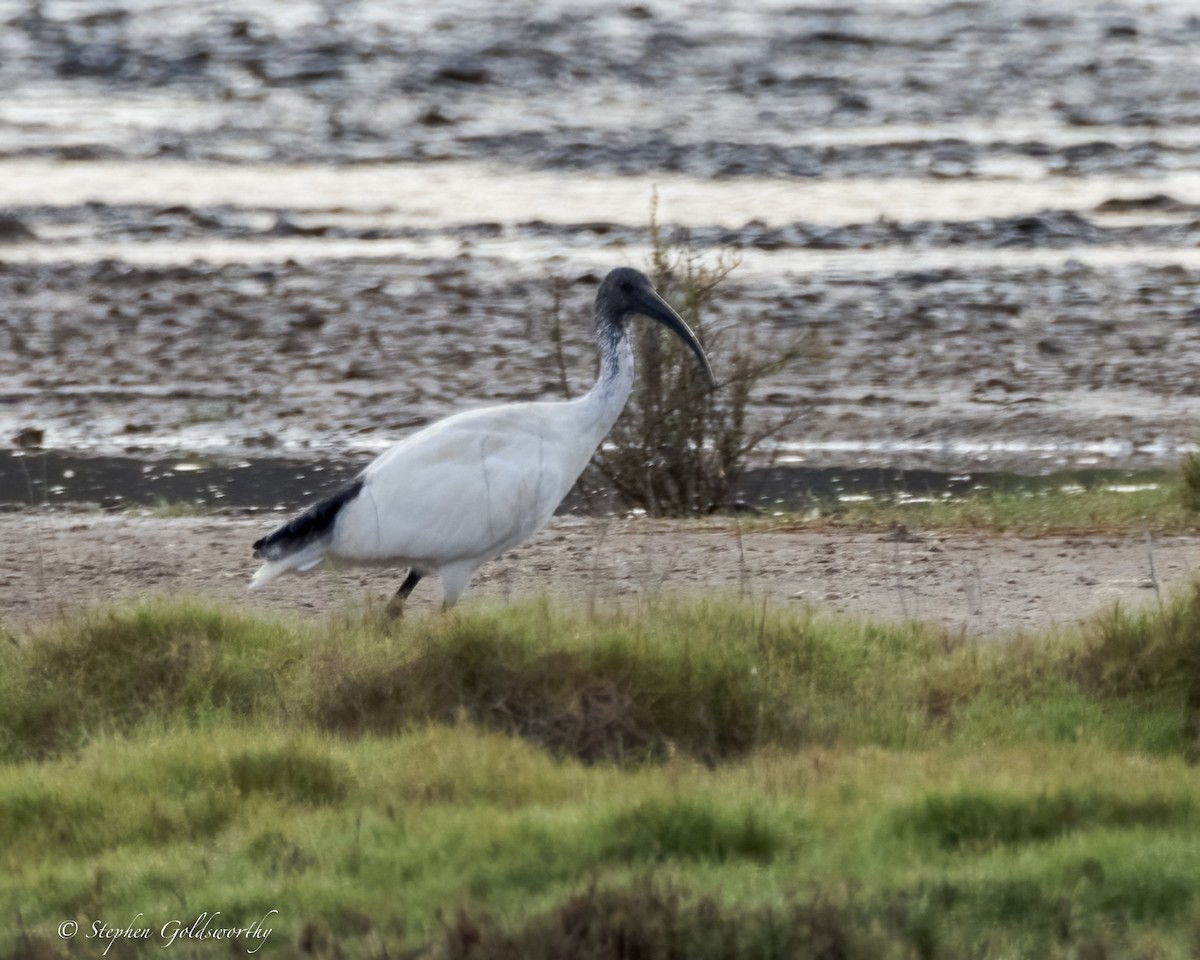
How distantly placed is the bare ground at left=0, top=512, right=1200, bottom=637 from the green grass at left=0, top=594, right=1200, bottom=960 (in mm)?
855

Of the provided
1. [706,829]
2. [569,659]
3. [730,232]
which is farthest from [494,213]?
[706,829]

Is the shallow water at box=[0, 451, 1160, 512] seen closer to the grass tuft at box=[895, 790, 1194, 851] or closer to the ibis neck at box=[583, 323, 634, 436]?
the ibis neck at box=[583, 323, 634, 436]

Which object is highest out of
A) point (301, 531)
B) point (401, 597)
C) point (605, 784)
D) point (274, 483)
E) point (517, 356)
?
point (301, 531)

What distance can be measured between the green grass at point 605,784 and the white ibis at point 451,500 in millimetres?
394

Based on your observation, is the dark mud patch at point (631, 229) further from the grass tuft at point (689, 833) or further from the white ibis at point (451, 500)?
the grass tuft at point (689, 833)

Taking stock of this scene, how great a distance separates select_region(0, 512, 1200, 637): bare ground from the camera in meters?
8.78

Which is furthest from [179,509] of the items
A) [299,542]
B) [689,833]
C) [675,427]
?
[689,833]

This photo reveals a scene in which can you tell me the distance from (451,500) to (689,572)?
5.52 feet

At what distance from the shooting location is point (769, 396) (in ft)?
46.9

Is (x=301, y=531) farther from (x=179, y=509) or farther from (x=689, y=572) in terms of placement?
(x=179, y=509)

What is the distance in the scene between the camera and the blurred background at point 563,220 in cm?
1398

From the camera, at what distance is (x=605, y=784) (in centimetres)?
602

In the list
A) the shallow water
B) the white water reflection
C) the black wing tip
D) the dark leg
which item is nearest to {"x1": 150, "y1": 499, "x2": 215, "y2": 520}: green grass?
the shallow water

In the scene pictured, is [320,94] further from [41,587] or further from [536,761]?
[536,761]
